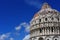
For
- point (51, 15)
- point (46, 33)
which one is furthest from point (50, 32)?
point (51, 15)

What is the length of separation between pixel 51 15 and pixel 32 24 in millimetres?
6170

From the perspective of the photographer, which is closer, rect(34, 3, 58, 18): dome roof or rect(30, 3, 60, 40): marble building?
rect(30, 3, 60, 40): marble building

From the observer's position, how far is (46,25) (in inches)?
2520

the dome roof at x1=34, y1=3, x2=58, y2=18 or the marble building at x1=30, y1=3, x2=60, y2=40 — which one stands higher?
the dome roof at x1=34, y1=3, x2=58, y2=18

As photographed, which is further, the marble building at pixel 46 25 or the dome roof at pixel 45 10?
the dome roof at pixel 45 10

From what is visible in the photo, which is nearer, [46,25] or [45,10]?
[46,25]

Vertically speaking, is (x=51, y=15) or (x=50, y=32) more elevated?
(x=51, y=15)

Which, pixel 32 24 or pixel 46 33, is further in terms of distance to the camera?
pixel 32 24

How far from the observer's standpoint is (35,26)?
217 ft

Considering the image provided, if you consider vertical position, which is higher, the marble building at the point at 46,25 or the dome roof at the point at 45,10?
the dome roof at the point at 45,10

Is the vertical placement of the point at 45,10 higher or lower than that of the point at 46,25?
higher

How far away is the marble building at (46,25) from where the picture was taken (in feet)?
206

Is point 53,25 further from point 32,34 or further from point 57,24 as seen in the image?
point 32,34

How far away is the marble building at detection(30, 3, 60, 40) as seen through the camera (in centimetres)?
6294
